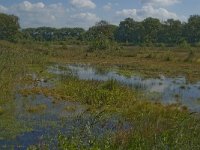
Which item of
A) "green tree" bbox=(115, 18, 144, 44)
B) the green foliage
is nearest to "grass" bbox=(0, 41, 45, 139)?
the green foliage

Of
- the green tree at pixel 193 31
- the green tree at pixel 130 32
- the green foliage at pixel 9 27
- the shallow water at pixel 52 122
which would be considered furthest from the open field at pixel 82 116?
the green tree at pixel 130 32

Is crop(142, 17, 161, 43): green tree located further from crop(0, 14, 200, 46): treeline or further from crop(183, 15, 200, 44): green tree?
crop(183, 15, 200, 44): green tree

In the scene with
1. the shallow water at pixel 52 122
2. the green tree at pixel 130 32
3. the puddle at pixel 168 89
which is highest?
the green tree at pixel 130 32

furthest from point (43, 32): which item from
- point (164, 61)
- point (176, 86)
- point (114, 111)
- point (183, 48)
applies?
point (114, 111)

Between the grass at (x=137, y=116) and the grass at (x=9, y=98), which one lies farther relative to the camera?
the grass at (x=9, y=98)

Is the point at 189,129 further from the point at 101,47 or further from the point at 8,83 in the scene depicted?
the point at 101,47

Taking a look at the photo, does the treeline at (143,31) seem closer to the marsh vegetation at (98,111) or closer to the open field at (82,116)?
the marsh vegetation at (98,111)

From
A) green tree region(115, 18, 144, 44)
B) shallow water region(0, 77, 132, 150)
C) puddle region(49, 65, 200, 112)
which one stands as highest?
green tree region(115, 18, 144, 44)

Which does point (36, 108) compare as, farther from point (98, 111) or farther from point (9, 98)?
point (98, 111)

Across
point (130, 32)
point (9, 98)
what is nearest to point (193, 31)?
point (130, 32)

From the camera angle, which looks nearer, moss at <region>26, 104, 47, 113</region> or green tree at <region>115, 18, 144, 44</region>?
moss at <region>26, 104, 47, 113</region>

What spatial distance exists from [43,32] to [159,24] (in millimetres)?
53932

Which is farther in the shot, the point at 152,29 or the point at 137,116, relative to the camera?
the point at 152,29

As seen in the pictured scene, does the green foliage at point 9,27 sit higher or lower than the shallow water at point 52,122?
higher
